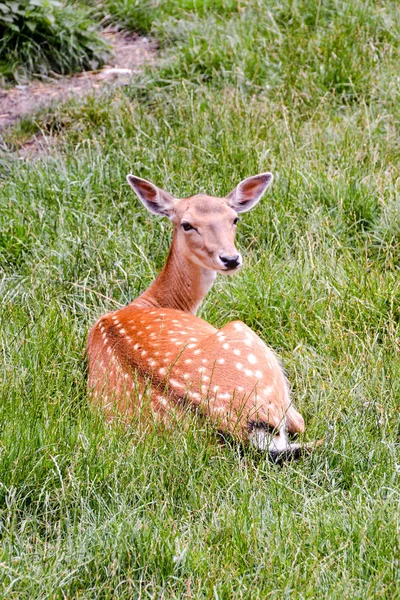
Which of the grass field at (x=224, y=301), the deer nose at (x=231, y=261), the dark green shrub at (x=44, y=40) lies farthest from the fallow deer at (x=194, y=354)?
the dark green shrub at (x=44, y=40)

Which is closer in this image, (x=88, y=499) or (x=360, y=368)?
(x=88, y=499)

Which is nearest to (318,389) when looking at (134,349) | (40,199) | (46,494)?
(134,349)

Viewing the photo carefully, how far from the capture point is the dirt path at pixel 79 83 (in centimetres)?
851

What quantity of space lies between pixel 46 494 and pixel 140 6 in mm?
6655

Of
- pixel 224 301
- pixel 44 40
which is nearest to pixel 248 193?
pixel 224 301

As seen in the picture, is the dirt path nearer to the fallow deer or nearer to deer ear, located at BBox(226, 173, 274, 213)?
deer ear, located at BBox(226, 173, 274, 213)

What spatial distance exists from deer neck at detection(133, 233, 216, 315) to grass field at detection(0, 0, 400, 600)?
16 cm

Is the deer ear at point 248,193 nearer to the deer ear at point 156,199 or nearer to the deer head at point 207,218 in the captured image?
the deer head at point 207,218

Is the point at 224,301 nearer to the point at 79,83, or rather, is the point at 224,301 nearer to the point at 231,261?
the point at 231,261

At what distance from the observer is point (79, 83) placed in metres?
8.95

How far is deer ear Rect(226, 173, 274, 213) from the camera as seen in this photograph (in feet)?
20.9

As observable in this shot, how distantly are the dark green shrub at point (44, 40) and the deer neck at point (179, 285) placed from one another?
337 centimetres

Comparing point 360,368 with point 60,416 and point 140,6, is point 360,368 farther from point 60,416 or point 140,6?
point 140,6

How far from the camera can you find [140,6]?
31.9 ft
